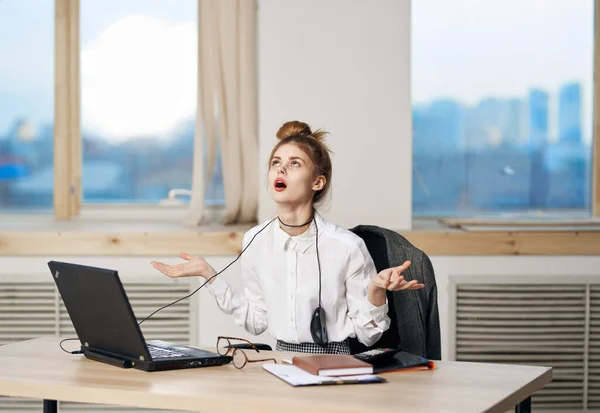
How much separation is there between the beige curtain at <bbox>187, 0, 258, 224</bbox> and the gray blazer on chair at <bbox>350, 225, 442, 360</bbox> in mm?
1187

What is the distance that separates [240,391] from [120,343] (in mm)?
397

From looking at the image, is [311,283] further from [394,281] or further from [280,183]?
[394,281]

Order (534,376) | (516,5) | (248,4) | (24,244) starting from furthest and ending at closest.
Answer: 1. (516,5)
2. (248,4)
3. (24,244)
4. (534,376)

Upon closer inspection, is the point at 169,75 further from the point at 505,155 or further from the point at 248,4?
the point at 505,155

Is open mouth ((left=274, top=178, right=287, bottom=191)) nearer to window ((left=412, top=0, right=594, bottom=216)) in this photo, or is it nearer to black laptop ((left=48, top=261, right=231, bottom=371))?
black laptop ((left=48, top=261, right=231, bottom=371))

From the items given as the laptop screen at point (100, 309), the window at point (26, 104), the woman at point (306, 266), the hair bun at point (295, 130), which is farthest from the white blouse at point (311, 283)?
the window at point (26, 104)

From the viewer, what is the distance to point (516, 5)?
12.4 feet

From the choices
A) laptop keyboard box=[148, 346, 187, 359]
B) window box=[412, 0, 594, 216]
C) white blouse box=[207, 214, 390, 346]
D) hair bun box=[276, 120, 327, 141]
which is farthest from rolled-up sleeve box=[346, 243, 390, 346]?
window box=[412, 0, 594, 216]

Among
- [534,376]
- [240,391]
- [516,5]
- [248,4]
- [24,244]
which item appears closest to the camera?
[240,391]

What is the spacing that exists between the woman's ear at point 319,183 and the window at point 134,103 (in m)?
1.60

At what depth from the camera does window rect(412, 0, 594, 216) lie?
3.79 metres

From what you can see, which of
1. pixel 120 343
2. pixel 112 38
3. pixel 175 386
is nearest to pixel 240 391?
pixel 175 386

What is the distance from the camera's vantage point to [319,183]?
2.34m

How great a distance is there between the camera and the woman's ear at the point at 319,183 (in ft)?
7.64
